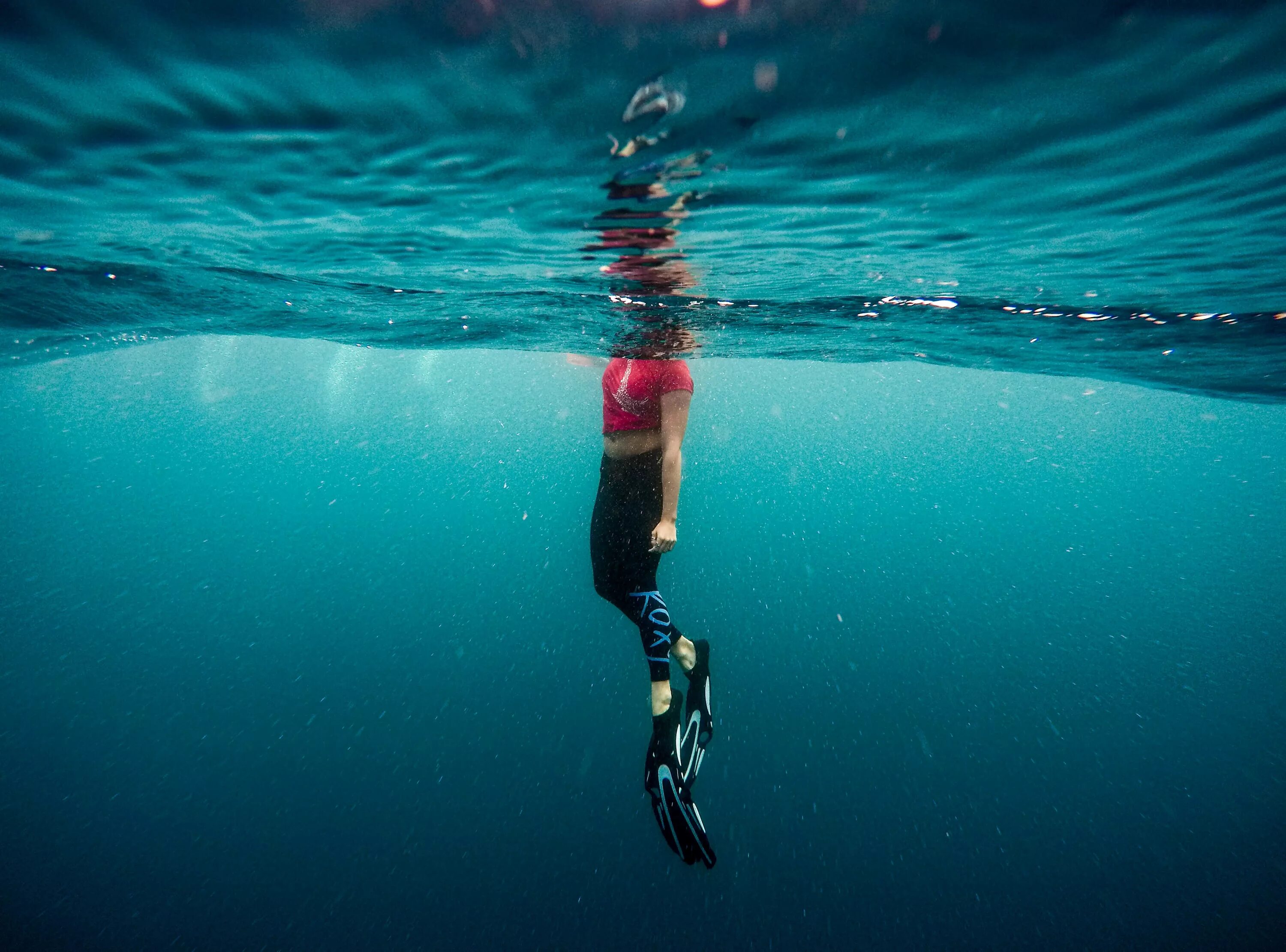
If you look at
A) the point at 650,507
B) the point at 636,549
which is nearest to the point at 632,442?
the point at 650,507

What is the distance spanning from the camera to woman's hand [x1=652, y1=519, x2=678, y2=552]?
4.00 m

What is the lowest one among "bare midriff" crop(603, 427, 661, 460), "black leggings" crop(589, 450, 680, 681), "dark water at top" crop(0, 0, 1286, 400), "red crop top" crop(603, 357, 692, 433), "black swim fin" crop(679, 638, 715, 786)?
"black swim fin" crop(679, 638, 715, 786)

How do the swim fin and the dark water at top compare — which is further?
the swim fin

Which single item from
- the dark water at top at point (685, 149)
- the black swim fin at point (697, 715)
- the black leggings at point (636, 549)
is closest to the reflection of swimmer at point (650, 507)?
the black leggings at point (636, 549)

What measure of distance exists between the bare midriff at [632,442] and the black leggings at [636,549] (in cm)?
5

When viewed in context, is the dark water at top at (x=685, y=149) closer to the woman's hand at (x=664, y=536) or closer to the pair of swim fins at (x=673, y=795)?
the woman's hand at (x=664, y=536)

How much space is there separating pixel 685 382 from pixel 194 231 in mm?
4863

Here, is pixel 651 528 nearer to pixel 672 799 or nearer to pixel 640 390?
pixel 640 390

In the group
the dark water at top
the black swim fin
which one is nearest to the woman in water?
the black swim fin

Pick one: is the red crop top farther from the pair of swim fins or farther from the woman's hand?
the pair of swim fins

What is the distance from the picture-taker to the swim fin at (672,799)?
4008mm

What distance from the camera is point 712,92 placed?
238 cm

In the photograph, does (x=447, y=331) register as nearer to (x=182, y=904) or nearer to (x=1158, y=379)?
(x=182, y=904)

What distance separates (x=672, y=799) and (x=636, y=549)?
207 cm
